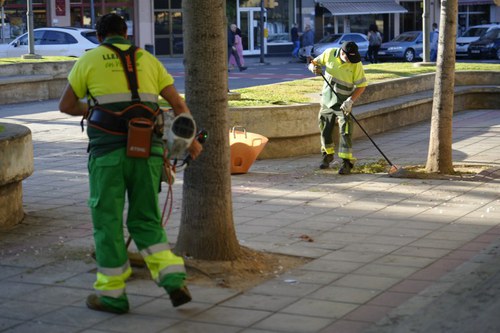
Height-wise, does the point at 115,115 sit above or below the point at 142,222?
above

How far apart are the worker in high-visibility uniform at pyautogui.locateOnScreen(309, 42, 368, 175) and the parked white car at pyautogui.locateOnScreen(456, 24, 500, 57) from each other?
1282 inches

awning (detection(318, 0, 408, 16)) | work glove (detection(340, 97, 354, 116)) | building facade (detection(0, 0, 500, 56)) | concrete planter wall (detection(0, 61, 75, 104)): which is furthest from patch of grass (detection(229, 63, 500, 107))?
awning (detection(318, 0, 408, 16))

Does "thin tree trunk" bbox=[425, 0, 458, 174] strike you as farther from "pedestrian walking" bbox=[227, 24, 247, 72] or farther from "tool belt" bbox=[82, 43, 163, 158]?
"pedestrian walking" bbox=[227, 24, 247, 72]

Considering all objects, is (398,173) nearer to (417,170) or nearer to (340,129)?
(417,170)

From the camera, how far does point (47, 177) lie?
12164mm

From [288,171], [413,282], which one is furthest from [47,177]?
[413,282]

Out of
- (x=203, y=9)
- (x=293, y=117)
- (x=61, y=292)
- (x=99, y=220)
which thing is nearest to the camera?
(x=99, y=220)

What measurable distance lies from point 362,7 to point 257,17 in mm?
6249

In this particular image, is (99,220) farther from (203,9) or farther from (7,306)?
(203,9)

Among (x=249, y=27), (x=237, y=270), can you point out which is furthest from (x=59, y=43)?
(x=237, y=270)

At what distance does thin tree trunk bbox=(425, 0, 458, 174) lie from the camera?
1241cm

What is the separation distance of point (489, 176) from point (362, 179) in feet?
5.11

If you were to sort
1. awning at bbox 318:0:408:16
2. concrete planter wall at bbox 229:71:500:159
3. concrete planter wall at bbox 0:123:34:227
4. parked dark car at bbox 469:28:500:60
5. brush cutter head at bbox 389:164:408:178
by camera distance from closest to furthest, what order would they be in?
concrete planter wall at bbox 0:123:34:227 < brush cutter head at bbox 389:164:408:178 < concrete planter wall at bbox 229:71:500:159 < parked dark car at bbox 469:28:500:60 < awning at bbox 318:0:408:16

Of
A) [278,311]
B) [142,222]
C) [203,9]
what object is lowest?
[278,311]
